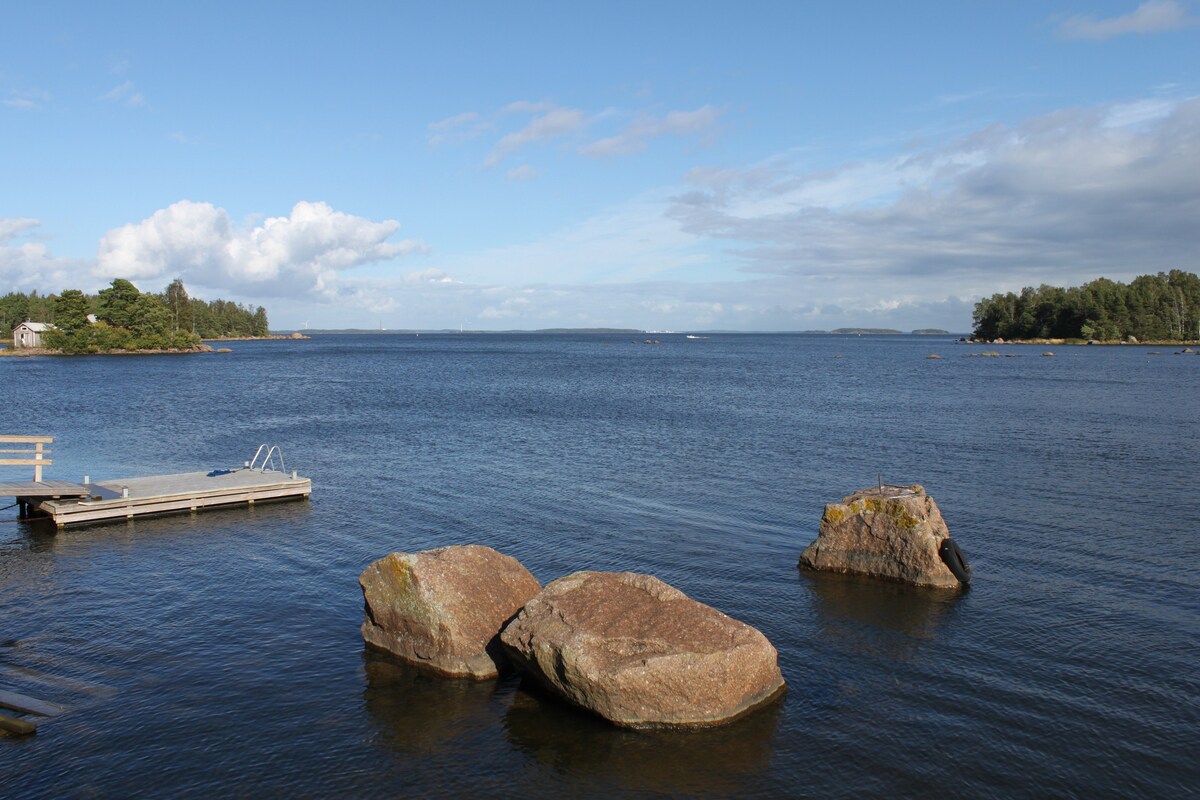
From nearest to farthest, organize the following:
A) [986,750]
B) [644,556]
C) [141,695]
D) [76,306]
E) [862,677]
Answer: [986,750] → [141,695] → [862,677] → [644,556] → [76,306]

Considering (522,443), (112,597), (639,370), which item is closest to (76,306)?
(639,370)

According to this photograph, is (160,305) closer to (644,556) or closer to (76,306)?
(76,306)

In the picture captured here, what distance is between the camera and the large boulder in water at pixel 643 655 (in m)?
14.1

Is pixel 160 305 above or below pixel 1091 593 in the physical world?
above

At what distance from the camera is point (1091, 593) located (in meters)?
20.8

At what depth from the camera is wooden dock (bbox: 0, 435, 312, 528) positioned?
26766 millimetres

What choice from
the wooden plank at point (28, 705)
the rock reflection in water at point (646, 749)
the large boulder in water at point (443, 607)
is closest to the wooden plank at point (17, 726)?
the wooden plank at point (28, 705)

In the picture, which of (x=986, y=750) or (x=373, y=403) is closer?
(x=986, y=750)

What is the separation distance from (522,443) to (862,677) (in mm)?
31374

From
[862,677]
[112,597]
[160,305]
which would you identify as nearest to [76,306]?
[160,305]

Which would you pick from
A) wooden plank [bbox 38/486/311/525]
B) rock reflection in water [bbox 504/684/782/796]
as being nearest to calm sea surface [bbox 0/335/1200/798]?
rock reflection in water [bbox 504/684/782/796]

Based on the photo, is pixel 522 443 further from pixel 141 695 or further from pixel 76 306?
pixel 76 306

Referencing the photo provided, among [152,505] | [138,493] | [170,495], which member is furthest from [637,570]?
[138,493]

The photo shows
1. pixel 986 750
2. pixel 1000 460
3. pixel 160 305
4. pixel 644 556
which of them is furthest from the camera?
pixel 160 305
